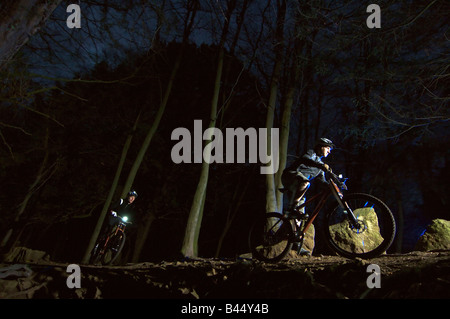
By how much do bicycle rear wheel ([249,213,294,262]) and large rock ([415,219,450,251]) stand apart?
11.9ft

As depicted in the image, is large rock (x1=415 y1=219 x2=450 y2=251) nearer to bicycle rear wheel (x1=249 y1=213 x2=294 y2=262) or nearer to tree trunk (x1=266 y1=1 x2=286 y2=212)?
bicycle rear wheel (x1=249 y1=213 x2=294 y2=262)

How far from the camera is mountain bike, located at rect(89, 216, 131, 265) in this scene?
799 centimetres

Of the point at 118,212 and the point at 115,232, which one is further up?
the point at 118,212

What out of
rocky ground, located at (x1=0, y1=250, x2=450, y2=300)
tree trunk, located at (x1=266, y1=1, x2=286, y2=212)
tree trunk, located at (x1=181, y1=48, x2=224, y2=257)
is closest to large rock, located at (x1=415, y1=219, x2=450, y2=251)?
rocky ground, located at (x1=0, y1=250, x2=450, y2=300)

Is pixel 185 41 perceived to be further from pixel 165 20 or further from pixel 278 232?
pixel 278 232

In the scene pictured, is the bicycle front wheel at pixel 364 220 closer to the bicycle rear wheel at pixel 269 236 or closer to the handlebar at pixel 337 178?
the handlebar at pixel 337 178

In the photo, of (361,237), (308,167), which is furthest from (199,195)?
(361,237)

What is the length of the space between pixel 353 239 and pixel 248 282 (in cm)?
349

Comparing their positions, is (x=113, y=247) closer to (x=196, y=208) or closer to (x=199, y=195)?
(x=196, y=208)

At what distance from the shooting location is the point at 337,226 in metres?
6.17

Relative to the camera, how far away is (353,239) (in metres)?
5.77

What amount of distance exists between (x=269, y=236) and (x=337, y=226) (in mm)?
1903

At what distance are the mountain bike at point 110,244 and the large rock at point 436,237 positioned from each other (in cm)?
777

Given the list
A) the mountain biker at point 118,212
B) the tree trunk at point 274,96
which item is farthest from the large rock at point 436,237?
the mountain biker at point 118,212
